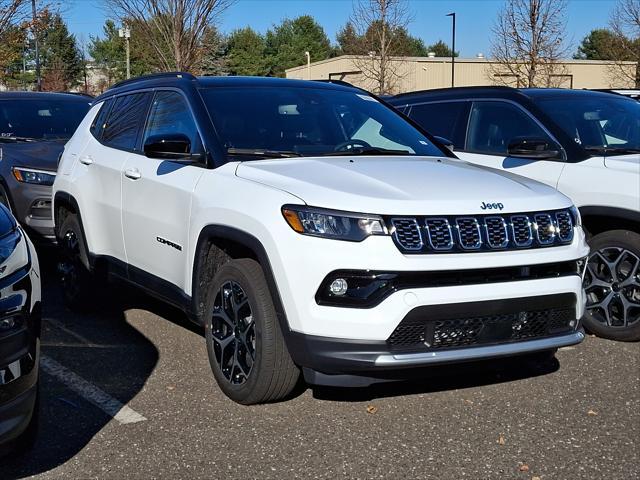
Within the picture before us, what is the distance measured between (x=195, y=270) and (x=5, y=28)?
1757 cm

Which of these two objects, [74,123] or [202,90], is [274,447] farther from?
[74,123]

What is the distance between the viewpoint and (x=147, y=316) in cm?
654

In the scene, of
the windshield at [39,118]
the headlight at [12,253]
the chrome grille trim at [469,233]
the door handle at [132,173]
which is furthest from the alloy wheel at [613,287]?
the windshield at [39,118]

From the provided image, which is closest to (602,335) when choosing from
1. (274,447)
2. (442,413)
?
(442,413)

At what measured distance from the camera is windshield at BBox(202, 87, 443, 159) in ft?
16.3

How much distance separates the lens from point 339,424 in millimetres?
4305

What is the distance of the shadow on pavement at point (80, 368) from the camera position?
12.8 feet

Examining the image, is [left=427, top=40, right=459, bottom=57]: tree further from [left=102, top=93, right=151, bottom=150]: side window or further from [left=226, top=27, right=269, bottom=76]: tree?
[left=102, top=93, right=151, bottom=150]: side window

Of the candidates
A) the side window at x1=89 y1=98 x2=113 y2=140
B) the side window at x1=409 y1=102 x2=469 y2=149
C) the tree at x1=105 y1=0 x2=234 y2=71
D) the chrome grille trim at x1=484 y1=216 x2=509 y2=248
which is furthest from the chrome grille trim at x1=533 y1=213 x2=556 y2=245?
the tree at x1=105 y1=0 x2=234 y2=71

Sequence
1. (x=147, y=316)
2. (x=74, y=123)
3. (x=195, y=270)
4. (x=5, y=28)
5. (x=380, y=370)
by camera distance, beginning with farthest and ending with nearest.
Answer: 1. (x=5, y=28)
2. (x=74, y=123)
3. (x=147, y=316)
4. (x=195, y=270)
5. (x=380, y=370)

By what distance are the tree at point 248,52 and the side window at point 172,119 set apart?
8185 centimetres

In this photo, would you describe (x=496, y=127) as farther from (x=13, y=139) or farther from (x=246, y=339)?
(x=13, y=139)

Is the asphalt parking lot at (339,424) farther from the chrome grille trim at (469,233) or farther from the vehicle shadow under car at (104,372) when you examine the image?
the chrome grille trim at (469,233)

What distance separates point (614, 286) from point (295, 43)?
8958 centimetres
